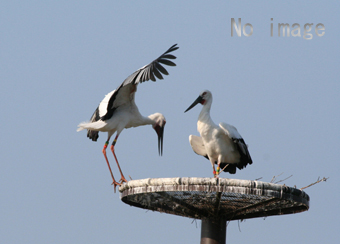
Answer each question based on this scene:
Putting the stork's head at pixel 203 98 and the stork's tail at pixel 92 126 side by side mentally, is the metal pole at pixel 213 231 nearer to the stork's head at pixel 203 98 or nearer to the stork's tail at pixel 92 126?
the stork's head at pixel 203 98

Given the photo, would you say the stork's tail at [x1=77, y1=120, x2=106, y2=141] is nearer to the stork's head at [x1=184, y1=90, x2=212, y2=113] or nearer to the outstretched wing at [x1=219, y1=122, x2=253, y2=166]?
the stork's head at [x1=184, y1=90, x2=212, y2=113]

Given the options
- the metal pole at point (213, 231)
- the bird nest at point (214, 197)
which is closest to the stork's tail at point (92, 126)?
the bird nest at point (214, 197)

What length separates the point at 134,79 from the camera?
10961 mm

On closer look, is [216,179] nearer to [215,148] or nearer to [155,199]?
[155,199]

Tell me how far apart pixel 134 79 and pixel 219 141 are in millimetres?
1987

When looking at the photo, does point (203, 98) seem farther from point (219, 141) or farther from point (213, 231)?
point (213, 231)

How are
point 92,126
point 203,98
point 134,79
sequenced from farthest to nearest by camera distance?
point 92,126 < point 203,98 < point 134,79

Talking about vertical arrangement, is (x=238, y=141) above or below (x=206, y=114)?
below

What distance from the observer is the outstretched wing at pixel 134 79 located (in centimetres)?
1050

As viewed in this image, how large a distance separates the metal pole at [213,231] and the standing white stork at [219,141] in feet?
3.89

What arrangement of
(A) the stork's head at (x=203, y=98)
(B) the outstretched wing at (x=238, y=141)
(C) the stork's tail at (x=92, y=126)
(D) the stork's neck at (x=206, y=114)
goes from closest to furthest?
(B) the outstretched wing at (x=238, y=141), (D) the stork's neck at (x=206, y=114), (A) the stork's head at (x=203, y=98), (C) the stork's tail at (x=92, y=126)

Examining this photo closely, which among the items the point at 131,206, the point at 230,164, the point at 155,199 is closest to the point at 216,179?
the point at 155,199

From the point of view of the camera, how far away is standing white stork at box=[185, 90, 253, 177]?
11.2m

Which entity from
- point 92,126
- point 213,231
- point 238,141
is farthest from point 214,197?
point 92,126
